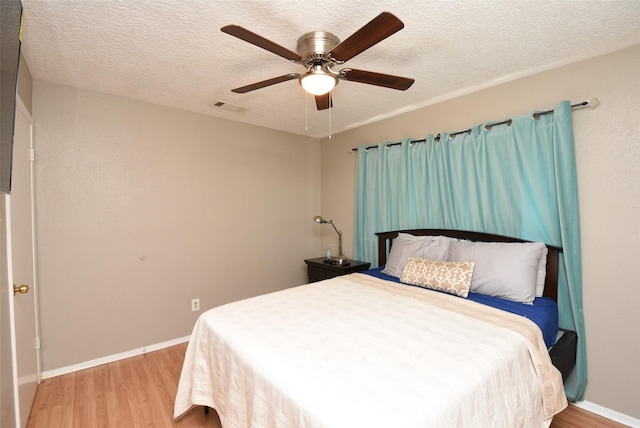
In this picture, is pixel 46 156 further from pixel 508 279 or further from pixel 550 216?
pixel 550 216

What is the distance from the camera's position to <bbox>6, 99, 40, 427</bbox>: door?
5.52 ft

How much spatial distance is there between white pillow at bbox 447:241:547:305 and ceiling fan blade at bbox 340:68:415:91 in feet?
4.56

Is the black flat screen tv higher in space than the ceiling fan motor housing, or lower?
lower

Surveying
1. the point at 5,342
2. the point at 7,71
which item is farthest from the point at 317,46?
the point at 5,342

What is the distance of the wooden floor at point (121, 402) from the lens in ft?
6.29

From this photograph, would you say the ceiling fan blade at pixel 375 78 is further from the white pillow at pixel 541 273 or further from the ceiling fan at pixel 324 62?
the white pillow at pixel 541 273

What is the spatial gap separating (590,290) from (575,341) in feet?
1.19

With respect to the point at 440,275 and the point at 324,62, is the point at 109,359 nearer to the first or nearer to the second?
the point at 440,275

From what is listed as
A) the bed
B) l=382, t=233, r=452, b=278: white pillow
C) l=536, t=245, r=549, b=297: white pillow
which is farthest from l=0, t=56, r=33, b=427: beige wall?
l=536, t=245, r=549, b=297: white pillow

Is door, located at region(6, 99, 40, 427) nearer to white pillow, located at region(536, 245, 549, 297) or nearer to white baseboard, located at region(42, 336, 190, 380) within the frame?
white baseboard, located at region(42, 336, 190, 380)

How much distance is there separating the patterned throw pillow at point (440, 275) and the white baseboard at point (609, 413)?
1083 millimetres

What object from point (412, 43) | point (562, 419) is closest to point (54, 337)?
point (412, 43)

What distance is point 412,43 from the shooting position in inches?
73.4

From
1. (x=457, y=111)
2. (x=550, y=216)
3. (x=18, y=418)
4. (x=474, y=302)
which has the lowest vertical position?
(x=18, y=418)
